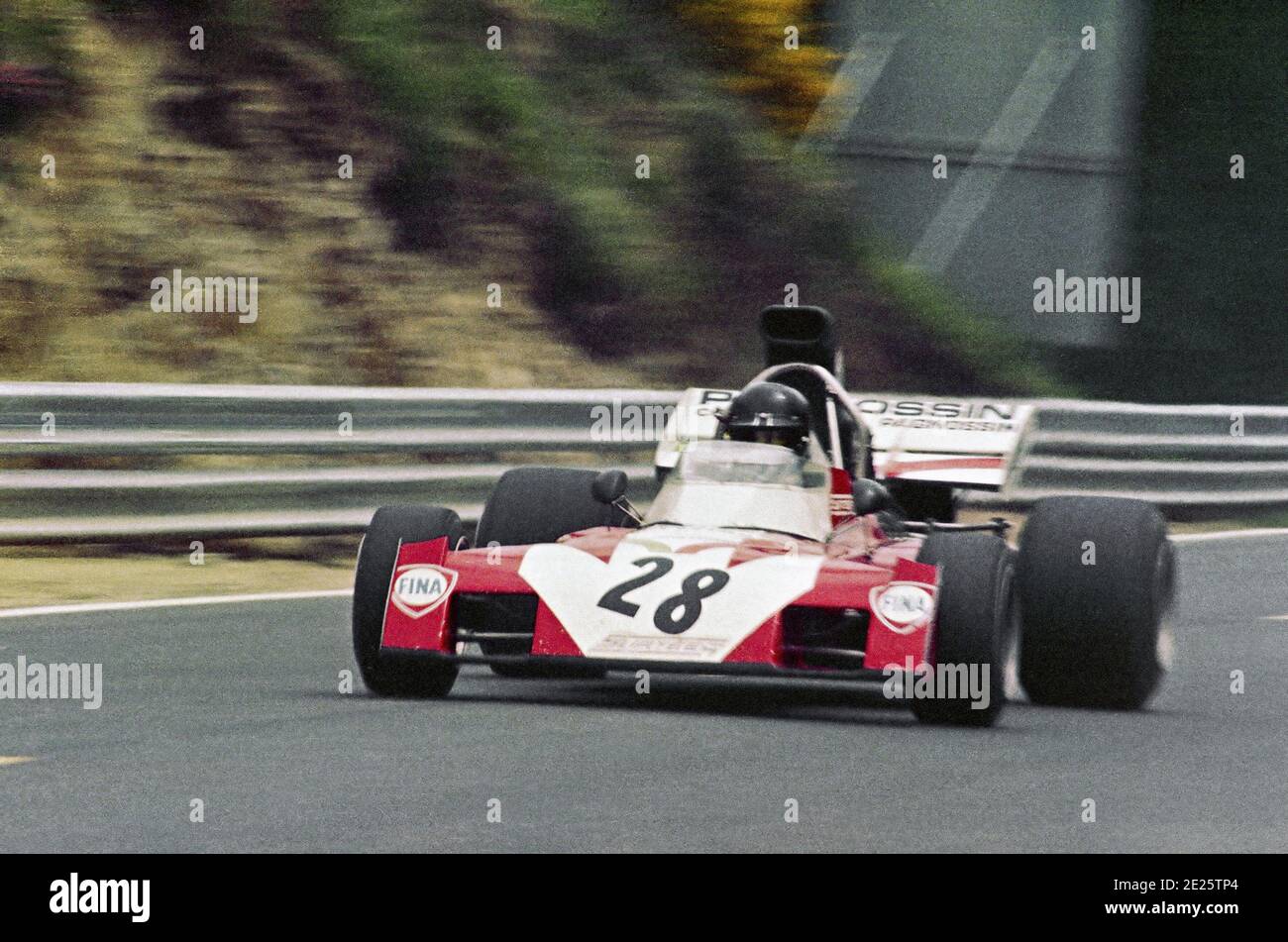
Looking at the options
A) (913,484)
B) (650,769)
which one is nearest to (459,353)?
(913,484)

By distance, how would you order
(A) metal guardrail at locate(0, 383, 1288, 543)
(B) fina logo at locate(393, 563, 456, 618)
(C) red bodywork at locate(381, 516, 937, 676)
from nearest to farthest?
(C) red bodywork at locate(381, 516, 937, 676) < (B) fina logo at locate(393, 563, 456, 618) < (A) metal guardrail at locate(0, 383, 1288, 543)

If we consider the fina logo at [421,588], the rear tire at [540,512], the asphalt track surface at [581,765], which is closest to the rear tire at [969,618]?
the asphalt track surface at [581,765]

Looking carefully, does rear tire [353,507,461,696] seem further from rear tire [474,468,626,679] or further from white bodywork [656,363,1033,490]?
white bodywork [656,363,1033,490]

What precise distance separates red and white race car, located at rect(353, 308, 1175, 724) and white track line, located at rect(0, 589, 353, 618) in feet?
6.58

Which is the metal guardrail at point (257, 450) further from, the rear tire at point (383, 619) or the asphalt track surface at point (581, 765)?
the rear tire at point (383, 619)

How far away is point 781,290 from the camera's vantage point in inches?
964

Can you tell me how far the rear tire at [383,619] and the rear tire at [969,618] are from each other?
75.2 inches

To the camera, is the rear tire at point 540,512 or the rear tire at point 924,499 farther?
the rear tire at point 924,499

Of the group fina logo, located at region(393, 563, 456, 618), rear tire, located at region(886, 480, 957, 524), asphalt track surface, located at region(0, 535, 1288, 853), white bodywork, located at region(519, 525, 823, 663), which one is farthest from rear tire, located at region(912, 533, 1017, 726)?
rear tire, located at region(886, 480, 957, 524)

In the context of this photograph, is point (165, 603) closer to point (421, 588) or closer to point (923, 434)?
point (421, 588)

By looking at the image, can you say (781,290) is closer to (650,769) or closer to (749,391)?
(749,391)

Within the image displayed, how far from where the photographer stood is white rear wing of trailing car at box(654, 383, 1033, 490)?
12258 mm

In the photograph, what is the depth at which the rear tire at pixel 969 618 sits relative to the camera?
375 inches

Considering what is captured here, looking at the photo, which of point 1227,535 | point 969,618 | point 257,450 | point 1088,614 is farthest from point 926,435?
point 1227,535
